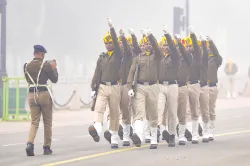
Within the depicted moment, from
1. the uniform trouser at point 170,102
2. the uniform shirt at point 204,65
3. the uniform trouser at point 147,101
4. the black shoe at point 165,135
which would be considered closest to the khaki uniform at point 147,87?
the uniform trouser at point 147,101

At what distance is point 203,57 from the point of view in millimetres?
17078

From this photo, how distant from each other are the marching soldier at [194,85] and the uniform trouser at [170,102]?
0.75 m

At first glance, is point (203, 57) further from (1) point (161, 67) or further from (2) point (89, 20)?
(2) point (89, 20)

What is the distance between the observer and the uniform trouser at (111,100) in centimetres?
1566

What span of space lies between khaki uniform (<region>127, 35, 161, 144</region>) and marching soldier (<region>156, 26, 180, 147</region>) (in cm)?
20

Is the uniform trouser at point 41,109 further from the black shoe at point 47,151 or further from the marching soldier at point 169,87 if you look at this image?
the marching soldier at point 169,87

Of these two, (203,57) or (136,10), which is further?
(136,10)

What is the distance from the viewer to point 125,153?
14.9 metres

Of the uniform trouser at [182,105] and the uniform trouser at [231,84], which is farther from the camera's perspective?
the uniform trouser at [231,84]

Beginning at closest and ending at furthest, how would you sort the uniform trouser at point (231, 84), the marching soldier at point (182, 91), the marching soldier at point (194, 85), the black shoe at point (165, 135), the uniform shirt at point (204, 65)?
the black shoe at point (165, 135)
the marching soldier at point (182, 91)
the marching soldier at point (194, 85)
the uniform shirt at point (204, 65)
the uniform trouser at point (231, 84)

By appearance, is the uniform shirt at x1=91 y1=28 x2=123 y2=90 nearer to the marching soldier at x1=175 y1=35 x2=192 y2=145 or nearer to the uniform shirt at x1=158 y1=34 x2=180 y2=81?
the uniform shirt at x1=158 y1=34 x2=180 y2=81

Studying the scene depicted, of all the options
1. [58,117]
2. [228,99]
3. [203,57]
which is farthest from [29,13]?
[203,57]

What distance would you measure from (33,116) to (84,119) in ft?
38.8

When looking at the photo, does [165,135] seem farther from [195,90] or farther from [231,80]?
[231,80]
